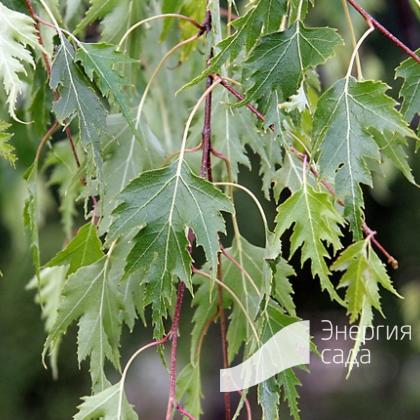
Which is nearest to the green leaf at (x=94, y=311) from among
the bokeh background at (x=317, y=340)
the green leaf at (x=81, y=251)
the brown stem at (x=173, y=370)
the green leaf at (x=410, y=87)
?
the green leaf at (x=81, y=251)

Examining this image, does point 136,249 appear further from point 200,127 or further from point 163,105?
point 163,105

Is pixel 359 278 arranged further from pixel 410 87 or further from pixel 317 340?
pixel 317 340

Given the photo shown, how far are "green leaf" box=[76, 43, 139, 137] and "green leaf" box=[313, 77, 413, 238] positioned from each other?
0.19 m

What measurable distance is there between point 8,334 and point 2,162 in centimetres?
241

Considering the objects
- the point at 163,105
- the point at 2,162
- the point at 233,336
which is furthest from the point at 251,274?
the point at 2,162

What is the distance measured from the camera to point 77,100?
0.82 meters

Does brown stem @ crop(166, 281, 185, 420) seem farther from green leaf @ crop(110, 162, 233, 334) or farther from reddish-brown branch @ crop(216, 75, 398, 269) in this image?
reddish-brown branch @ crop(216, 75, 398, 269)

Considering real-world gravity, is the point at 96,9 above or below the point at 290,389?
above

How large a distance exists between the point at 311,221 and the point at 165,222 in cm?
14

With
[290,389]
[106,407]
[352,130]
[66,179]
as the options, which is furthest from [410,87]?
[66,179]

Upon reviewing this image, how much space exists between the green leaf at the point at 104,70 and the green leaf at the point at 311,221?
172 millimetres

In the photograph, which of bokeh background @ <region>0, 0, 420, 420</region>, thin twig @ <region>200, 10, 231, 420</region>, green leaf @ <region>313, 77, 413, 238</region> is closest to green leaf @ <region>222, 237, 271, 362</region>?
thin twig @ <region>200, 10, 231, 420</region>

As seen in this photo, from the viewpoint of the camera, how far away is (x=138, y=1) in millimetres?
1091

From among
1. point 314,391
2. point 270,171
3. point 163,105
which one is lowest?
point 314,391
